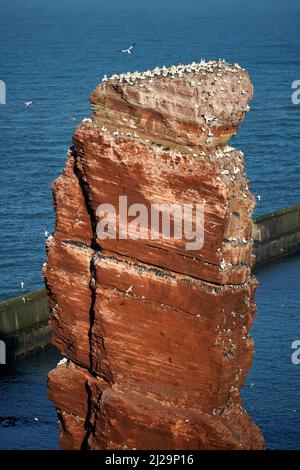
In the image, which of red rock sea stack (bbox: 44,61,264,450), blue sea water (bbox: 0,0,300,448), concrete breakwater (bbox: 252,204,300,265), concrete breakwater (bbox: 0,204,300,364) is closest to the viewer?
red rock sea stack (bbox: 44,61,264,450)

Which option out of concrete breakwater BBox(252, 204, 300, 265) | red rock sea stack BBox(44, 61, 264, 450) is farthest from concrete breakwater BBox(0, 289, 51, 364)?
red rock sea stack BBox(44, 61, 264, 450)

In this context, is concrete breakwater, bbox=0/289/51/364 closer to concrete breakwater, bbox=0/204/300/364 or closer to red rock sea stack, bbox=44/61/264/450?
concrete breakwater, bbox=0/204/300/364

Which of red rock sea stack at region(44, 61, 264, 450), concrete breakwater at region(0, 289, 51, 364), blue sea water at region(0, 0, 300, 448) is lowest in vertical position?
blue sea water at region(0, 0, 300, 448)

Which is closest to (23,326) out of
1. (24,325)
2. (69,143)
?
(24,325)

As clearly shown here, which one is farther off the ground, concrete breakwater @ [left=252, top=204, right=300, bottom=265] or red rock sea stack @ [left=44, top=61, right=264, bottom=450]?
red rock sea stack @ [left=44, top=61, right=264, bottom=450]

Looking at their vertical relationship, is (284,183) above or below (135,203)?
below

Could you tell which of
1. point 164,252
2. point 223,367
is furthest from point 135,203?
point 223,367

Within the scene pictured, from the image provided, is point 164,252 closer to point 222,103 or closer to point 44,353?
point 222,103

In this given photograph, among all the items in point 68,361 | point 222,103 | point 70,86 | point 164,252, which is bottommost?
point 70,86
